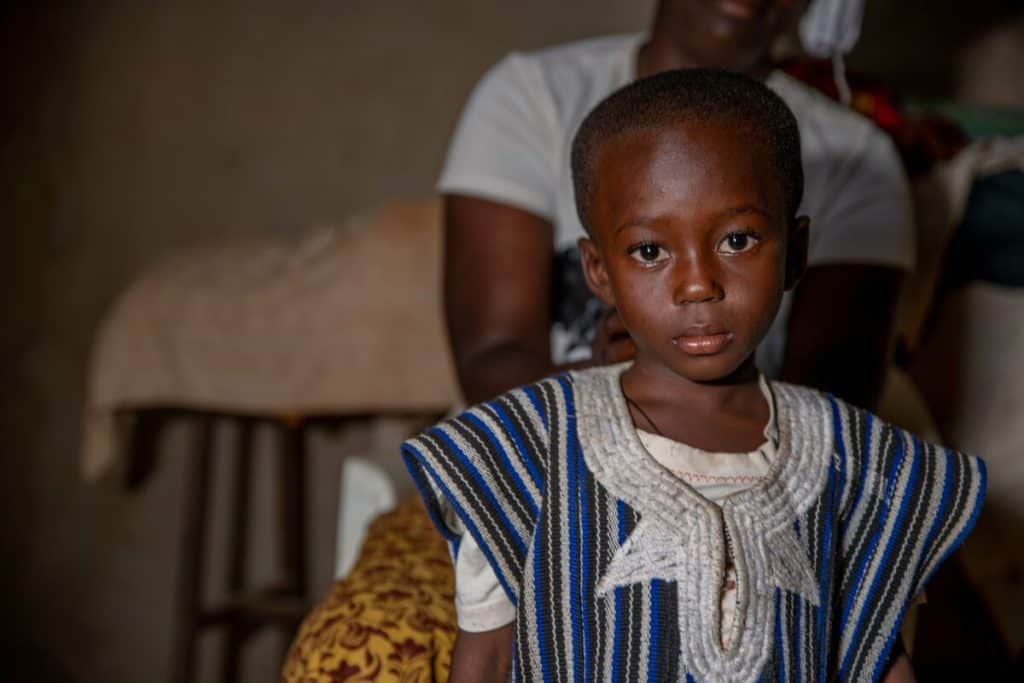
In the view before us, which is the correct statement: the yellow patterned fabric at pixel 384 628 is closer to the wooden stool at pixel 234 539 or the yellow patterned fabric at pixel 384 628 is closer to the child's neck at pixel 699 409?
the child's neck at pixel 699 409

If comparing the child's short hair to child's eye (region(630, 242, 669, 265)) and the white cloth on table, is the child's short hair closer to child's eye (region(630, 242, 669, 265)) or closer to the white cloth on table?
child's eye (region(630, 242, 669, 265))

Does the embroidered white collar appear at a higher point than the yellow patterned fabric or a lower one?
higher

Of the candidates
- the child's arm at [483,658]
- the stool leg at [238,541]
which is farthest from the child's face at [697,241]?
the stool leg at [238,541]

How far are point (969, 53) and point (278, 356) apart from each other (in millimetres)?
2687

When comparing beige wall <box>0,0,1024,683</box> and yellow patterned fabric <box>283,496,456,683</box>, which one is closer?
yellow patterned fabric <box>283,496,456,683</box>

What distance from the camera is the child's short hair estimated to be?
87 cm

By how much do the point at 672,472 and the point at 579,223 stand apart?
1.74 ft

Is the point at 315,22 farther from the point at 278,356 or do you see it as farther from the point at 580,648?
the point at 580,648

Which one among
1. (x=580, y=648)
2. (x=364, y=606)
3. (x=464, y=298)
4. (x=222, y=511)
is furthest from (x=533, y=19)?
(x=580, y=648)

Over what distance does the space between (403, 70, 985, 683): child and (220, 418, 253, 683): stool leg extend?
5.66 feet

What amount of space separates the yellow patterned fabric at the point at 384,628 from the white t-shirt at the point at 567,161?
366 mm

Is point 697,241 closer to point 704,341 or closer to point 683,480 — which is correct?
point 704,341

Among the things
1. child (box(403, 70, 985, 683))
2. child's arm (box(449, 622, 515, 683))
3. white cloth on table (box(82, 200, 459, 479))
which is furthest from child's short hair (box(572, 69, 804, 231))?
white cloth on table (box(82, 200, 459, 479))

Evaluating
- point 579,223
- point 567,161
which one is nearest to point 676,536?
point 579,223
